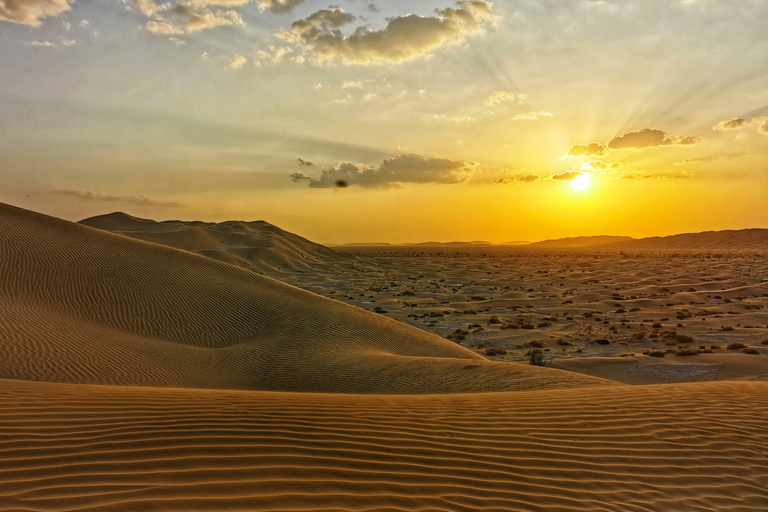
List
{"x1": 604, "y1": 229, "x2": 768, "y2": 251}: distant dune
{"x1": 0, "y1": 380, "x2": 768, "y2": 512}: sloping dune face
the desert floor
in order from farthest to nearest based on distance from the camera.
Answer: {"x1": 604, "y1": 229, "x2": 768, "y2": 251}: distant dune, the desert floor, {"x1": 0, "y1": 380, "x2": 768, "y2": 512}: sloping dune face

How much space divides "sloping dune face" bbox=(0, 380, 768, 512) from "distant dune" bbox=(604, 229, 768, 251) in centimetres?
12009

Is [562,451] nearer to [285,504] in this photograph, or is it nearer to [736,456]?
[736,456]

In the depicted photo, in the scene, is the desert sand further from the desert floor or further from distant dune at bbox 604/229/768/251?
distant dune at bbox 604/229/768/251

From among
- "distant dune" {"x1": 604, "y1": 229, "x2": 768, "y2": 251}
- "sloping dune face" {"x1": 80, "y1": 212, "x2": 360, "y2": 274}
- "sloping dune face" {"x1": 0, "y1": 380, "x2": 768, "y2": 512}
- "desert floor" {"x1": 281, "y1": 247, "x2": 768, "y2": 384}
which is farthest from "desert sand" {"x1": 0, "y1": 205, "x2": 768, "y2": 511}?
"distant dune" {"x1": 604, "y1": 229, "x2": 768, "y2": 251}

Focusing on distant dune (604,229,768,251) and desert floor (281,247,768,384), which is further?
distant dune (604,229,768,251)

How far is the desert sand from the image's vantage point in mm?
3807

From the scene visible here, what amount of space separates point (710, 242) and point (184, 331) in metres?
147

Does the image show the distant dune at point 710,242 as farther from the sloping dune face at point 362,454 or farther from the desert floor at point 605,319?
the sloping dune face at point 362,454

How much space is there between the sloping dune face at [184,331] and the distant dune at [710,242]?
11464 centimetres

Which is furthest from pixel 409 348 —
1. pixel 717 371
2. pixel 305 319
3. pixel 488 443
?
pixel 488 443

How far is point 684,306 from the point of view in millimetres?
24375

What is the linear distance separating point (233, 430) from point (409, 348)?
10934 mm

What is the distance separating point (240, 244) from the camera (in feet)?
214

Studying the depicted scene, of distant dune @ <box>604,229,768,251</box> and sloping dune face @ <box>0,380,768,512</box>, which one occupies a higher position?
distant dune @ <box>604,229,768,251</box>
